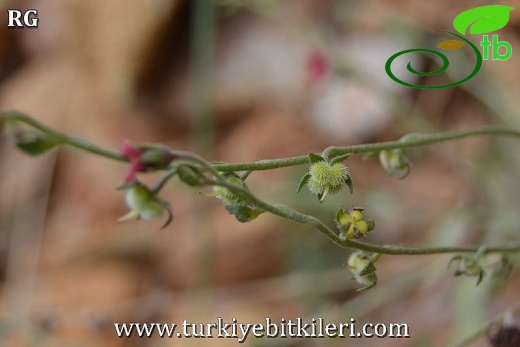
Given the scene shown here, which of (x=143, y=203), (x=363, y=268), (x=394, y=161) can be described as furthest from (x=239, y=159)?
(x=143, y=203)

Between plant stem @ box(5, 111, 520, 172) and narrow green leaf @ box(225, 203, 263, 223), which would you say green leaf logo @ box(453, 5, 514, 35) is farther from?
narrow green leaf @ box(225, 203, 263, 223)

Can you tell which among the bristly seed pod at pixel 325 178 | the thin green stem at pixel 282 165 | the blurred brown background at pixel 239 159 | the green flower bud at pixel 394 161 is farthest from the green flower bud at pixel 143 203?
the blurred brown background at pixel 239 159

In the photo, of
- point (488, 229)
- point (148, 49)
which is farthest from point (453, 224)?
point (148, 49)

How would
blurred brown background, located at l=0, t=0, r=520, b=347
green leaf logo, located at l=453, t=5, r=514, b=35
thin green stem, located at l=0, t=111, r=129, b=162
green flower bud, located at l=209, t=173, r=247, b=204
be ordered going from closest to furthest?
1. thin green stem, located at l=0, t=111, r=129, b=162
2. green flower bud, located at l=209, t=173, r=247, b=204
3. green leaf logo, located at l=453, t=5, r=514, b=35
4. blurred brown background, located at l=0, t=0, r=520, b=347

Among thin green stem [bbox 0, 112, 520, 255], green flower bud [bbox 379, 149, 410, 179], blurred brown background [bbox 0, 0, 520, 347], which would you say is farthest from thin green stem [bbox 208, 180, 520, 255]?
blurred brown background [bbox 0, 0, 520, 347]

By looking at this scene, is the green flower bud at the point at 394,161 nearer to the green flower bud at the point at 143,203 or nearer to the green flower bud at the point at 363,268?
the green flower bud at the point at 363,268

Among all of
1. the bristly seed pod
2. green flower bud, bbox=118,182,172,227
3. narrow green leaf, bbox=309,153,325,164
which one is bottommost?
green flower bud, bbox=118,182,172,227

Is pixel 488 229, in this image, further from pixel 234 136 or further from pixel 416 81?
pixel 234 136

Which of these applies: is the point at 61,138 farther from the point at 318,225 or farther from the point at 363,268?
the point at 363,268
